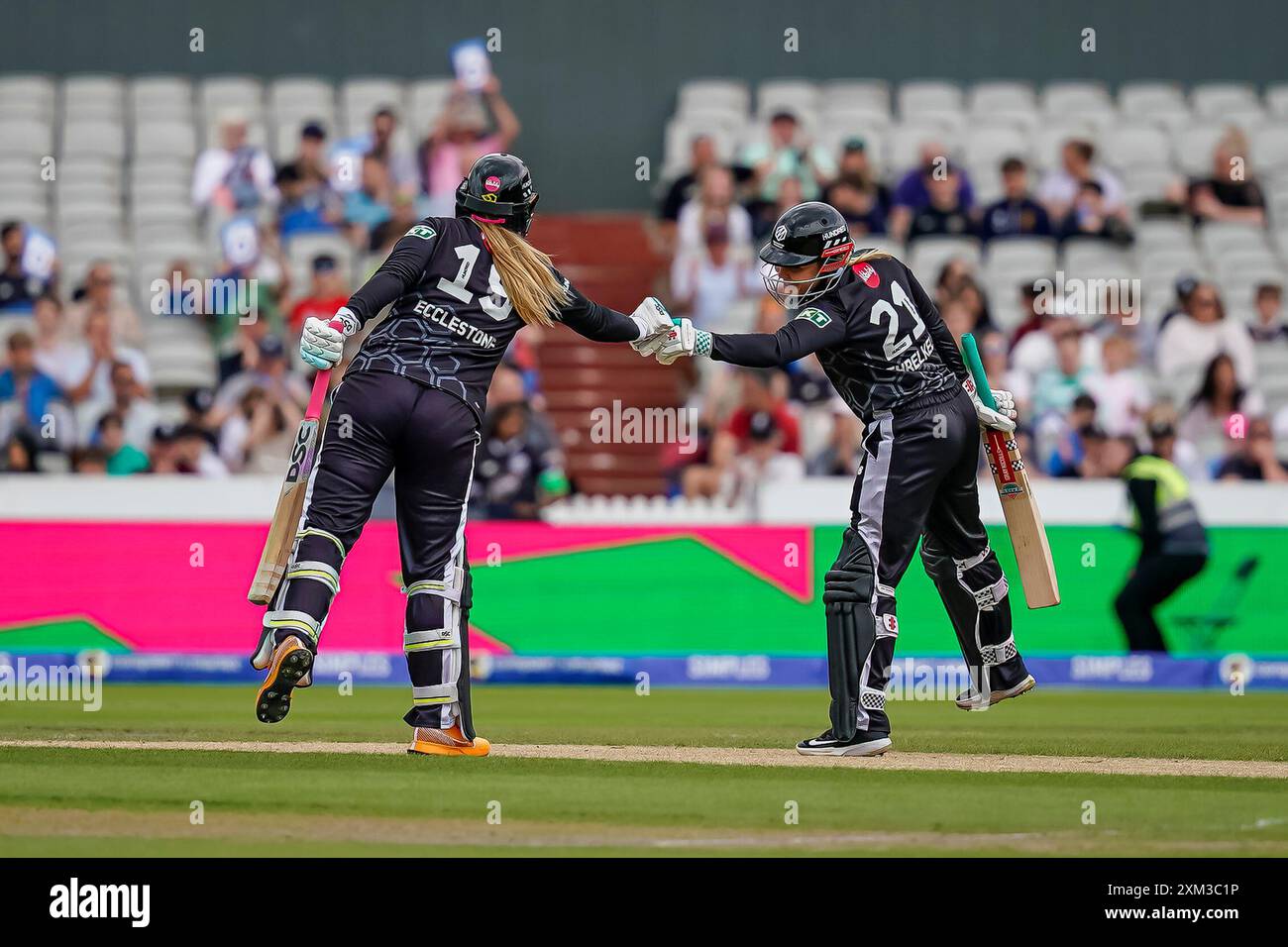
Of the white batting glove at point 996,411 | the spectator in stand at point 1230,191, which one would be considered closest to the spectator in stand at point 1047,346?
the spectator in stand at point 1230,191

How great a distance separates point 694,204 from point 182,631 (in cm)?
714

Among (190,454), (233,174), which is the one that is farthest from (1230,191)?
(190,454)

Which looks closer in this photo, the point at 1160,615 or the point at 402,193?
the point at 1160,615

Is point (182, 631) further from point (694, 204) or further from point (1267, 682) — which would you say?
point (1267, 682)

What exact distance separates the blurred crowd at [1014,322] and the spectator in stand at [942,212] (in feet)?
0.05

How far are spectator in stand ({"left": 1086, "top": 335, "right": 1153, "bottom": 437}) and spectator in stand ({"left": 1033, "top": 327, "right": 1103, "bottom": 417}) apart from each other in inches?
3.3

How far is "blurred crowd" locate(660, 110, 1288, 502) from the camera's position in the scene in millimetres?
16750

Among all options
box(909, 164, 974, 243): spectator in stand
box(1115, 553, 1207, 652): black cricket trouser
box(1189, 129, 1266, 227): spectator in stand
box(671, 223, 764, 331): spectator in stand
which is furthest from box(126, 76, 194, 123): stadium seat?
box(1115, 553, 1207, 652): black cricket trouser

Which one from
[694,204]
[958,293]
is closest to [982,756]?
[958,293]

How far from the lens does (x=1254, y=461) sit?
54.8 ft

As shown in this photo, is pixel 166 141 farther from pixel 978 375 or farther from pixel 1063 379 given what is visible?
pixel 978 375

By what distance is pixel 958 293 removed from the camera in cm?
1733

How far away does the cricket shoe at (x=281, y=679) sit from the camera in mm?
7980

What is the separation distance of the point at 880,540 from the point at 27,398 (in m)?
10.4
